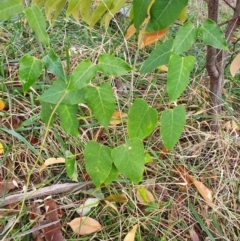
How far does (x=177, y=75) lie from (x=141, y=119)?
0.16 m

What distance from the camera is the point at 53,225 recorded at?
1201 mm

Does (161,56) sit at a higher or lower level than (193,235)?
higher

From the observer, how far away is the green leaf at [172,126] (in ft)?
3.31

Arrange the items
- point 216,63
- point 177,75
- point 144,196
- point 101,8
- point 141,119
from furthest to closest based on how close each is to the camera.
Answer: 1. point 216,63
2. point 144,196
3. point 101,8
4. point 141,119
5. point 177,75

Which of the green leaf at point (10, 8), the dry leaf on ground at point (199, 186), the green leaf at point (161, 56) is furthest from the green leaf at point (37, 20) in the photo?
the dry leaf on ground at point (199, 186)

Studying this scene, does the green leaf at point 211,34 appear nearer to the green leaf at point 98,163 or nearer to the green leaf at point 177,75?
the green leaf at point 177,75

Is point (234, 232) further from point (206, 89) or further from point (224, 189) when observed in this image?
point (206, 89)

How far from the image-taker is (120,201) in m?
1.27

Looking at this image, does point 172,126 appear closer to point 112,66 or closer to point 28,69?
point 112,66

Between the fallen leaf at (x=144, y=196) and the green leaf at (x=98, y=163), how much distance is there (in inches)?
10.2

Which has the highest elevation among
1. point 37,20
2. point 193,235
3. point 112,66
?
point 37,20

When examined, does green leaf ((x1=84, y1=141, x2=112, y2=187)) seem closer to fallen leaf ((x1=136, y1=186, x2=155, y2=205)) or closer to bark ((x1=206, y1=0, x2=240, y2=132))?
fallen leaf ((x1=136, y1=186, x2=155, y2=205))

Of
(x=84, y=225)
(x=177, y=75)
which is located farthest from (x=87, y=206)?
(x=177, y=75)

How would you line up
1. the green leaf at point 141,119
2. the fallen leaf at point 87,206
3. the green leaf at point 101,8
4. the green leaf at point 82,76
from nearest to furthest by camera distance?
the green leaf at point 82,76
the green leaf at point 141,119
the green leaf at point 101,8
the fallen leaf at point 87,206
